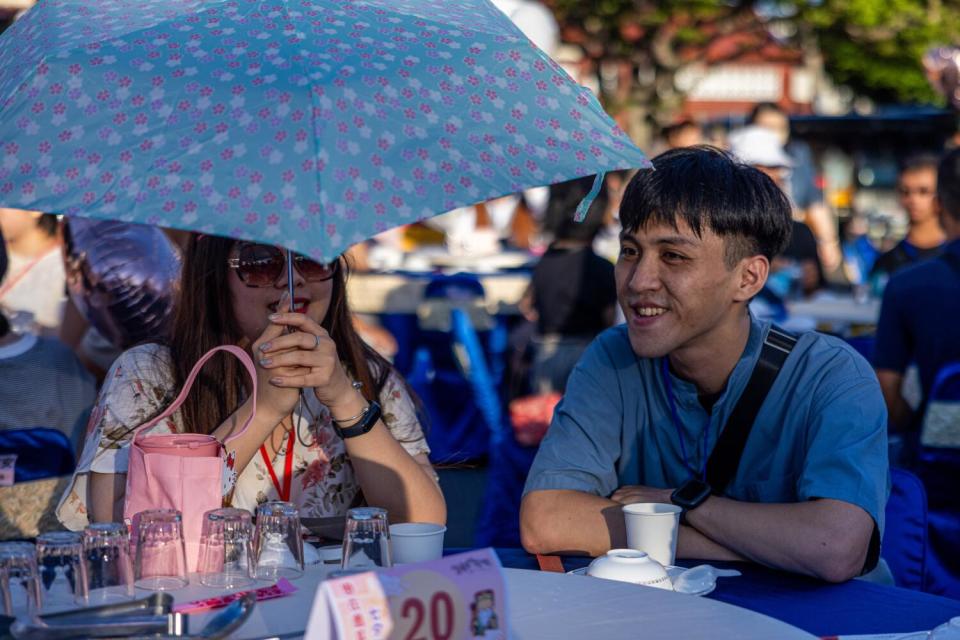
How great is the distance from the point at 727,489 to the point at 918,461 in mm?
1291

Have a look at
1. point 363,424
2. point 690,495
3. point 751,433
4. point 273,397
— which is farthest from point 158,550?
point 751,433

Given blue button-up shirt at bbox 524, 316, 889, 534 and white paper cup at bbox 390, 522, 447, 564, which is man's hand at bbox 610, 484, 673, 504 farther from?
white paper cup at bbox 390, 522, 447, 564

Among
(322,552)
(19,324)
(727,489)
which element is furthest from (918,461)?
(19,324)

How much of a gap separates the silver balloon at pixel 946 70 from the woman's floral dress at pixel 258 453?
621cm

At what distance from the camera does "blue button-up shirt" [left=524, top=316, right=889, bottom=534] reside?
2.69 m

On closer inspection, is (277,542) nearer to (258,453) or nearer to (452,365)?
(258,453)

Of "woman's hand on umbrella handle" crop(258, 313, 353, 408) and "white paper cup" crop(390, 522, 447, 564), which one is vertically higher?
"woman's hand on umbrella handle" crop(258, 313, 353, 408)

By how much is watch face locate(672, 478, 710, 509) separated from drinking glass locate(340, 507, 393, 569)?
871mm

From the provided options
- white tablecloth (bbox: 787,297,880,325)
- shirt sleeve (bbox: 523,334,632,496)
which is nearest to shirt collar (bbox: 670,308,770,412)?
shirt sleeve (bbox: 523,334,632,496)

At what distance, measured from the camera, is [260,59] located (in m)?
2.06

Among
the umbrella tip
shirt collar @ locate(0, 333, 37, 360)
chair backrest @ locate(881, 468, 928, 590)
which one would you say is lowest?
chair backrest @ locate(881, 468, 928, 590)

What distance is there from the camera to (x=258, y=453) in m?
2.90

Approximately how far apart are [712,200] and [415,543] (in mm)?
1173

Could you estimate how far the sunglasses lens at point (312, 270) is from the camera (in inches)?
102
